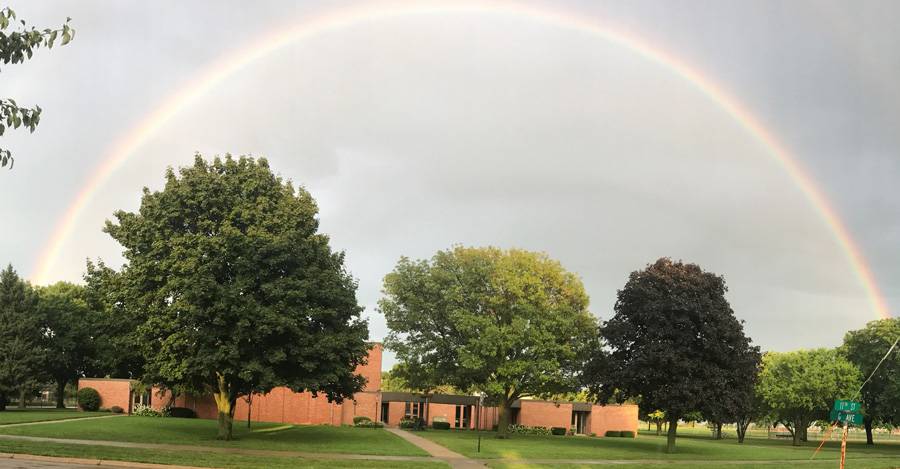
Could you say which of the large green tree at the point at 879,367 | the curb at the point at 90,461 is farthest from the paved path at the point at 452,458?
the large green tree at the point at 879,367

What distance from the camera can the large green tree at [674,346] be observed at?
47312mm

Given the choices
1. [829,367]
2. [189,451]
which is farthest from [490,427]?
[189,451]

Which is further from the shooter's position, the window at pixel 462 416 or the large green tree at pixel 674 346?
the window at pixel 462 416

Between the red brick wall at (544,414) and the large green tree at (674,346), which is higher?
the large green tree at (674,346)

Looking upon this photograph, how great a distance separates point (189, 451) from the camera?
2917 cm

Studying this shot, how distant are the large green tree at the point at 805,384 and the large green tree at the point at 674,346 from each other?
31.6 metres

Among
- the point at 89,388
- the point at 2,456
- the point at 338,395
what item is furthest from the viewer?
the point at 89,388

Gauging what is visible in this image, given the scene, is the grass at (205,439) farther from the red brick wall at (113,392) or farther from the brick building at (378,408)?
the red brick wall at (113,392)

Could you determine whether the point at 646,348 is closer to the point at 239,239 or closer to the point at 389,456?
the point at 389,456

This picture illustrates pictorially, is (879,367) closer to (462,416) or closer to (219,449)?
(462,416)

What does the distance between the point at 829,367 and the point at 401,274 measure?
49.1 meters

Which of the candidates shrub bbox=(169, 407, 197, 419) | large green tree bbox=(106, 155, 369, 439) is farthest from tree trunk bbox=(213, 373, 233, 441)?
shrub bbox=(169, 407, 197, 419)

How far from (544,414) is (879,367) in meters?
36.5

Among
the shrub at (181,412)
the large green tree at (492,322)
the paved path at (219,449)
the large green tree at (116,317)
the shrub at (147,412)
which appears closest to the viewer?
the paved path at (219,449)
